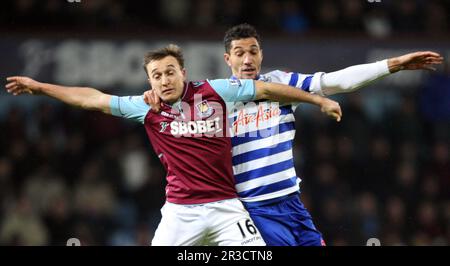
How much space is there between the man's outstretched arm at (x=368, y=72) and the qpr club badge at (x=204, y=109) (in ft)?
2.25

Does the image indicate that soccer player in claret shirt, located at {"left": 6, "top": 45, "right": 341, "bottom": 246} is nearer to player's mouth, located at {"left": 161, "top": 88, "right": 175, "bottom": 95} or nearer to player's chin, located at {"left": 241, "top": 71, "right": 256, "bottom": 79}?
player's mouth, located at {"left": 161, "top": 88, "right": 175, "bottom": 95}

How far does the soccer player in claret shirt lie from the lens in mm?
5047

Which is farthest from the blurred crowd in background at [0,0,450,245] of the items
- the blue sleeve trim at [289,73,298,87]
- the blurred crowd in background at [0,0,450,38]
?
the blue sleeve trim at [289,73,298,87]

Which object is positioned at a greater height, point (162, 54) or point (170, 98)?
point (162, 54)

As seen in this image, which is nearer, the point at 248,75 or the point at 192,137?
the point at 192,137

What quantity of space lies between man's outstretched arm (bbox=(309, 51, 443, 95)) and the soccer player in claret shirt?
31cm

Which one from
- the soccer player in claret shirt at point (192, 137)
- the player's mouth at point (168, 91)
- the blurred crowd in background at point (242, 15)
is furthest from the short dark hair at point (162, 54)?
the blurred crowd in background at point (242, 15)

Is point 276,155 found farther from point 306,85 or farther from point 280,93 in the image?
point 306,85

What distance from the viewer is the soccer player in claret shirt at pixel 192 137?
5.05 metres

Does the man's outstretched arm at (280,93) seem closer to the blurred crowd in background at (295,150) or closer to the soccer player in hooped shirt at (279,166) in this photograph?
the soccer player in hooped shirt at (279,166)

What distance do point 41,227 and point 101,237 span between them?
635 millimetres

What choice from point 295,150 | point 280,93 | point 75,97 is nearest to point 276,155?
point 280,93

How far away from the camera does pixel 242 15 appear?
9.50 meters

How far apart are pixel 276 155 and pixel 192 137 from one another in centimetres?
55
